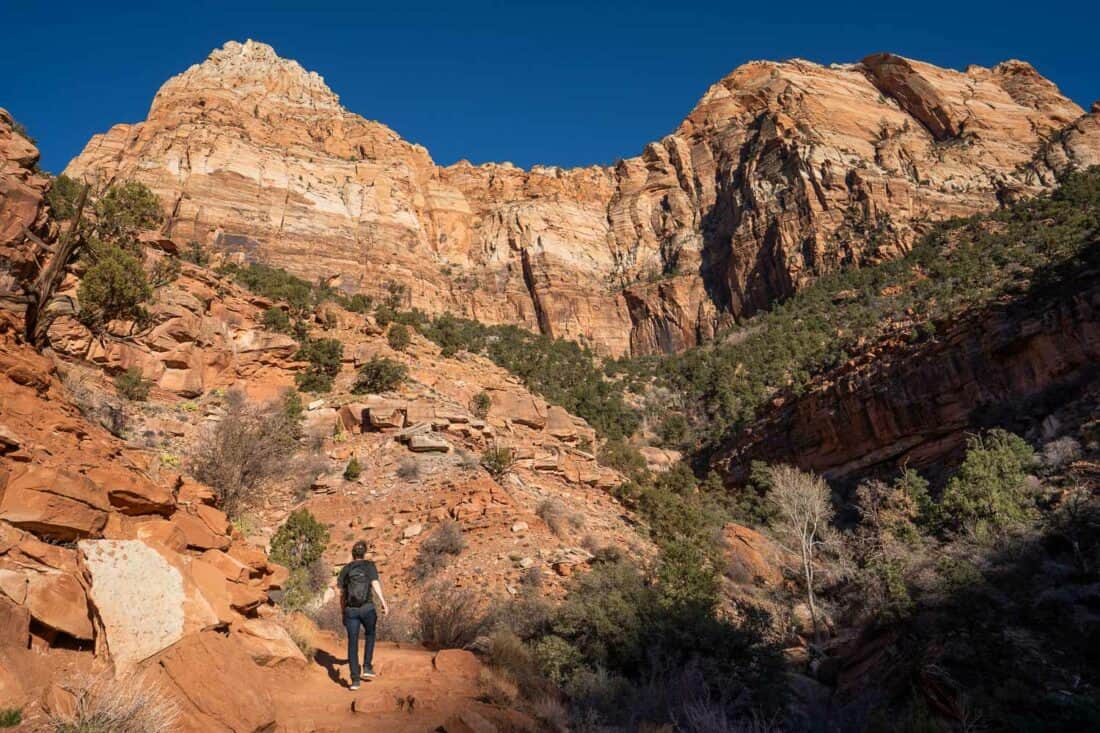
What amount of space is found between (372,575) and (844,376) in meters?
30.1

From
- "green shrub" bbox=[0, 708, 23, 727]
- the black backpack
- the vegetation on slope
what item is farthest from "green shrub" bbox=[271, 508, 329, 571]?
the vegetation on slope

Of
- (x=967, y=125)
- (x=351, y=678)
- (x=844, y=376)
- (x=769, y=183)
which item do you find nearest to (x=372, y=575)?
(x=351, y=678)

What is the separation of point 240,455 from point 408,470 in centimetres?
489

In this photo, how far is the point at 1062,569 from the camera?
9.69 metres

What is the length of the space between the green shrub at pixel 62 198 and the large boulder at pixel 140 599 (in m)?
17.7

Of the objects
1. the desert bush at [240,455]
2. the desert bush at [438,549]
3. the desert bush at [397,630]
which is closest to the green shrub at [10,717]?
the desert bush at [397,630]

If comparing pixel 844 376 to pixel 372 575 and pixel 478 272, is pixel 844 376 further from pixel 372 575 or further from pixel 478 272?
pixel 478 272

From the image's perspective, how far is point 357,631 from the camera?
6.02 meters

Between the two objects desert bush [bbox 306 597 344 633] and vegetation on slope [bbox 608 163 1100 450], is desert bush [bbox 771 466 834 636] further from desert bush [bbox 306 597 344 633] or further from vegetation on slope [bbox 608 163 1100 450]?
desert bush [bbox 306 597 344 633]

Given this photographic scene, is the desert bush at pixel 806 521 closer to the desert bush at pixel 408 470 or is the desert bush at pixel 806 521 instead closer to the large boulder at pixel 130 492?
the desert bush at pixel 408 470

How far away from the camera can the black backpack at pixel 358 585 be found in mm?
6156

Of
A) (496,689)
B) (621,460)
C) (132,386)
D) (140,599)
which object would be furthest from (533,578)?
(621,460)

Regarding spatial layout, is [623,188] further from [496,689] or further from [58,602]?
[58,602]

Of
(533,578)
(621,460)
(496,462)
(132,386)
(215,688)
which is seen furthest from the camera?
(621,460)
